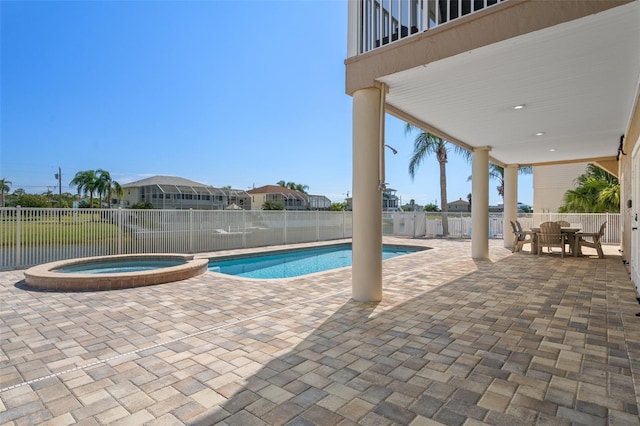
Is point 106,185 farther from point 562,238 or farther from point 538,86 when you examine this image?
point 538,86

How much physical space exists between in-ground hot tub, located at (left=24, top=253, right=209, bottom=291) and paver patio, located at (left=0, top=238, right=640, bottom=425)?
298 millimetres

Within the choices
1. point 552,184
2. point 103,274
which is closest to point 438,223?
point 552,184

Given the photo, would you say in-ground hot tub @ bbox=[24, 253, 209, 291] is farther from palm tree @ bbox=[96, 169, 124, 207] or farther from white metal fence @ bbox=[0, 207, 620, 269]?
palm tree @ bbox=[96, 169, 124, 207]

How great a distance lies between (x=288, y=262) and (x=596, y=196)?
14.3m

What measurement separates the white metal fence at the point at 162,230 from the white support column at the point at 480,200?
2.58m

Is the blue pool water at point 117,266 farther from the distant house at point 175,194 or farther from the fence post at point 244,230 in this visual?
the distant house at point 175,194

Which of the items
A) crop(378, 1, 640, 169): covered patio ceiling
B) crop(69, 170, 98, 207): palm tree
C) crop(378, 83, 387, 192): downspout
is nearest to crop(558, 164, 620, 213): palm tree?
crop(378, 1, 640, 169): covered patio ceiling

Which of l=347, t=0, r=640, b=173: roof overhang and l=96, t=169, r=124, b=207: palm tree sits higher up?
→ l=96, t=169, r=124, b=207: palm tree

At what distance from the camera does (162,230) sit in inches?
427

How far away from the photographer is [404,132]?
63.8 feet

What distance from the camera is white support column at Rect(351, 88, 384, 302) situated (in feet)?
17.2

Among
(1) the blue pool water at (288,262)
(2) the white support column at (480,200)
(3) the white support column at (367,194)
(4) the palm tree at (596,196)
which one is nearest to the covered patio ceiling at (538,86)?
(3) the white support column at (367,194)

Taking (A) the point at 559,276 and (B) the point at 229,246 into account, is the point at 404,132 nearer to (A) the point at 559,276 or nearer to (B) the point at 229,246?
(B) the point at 229,246

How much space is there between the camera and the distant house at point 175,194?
104 ft
